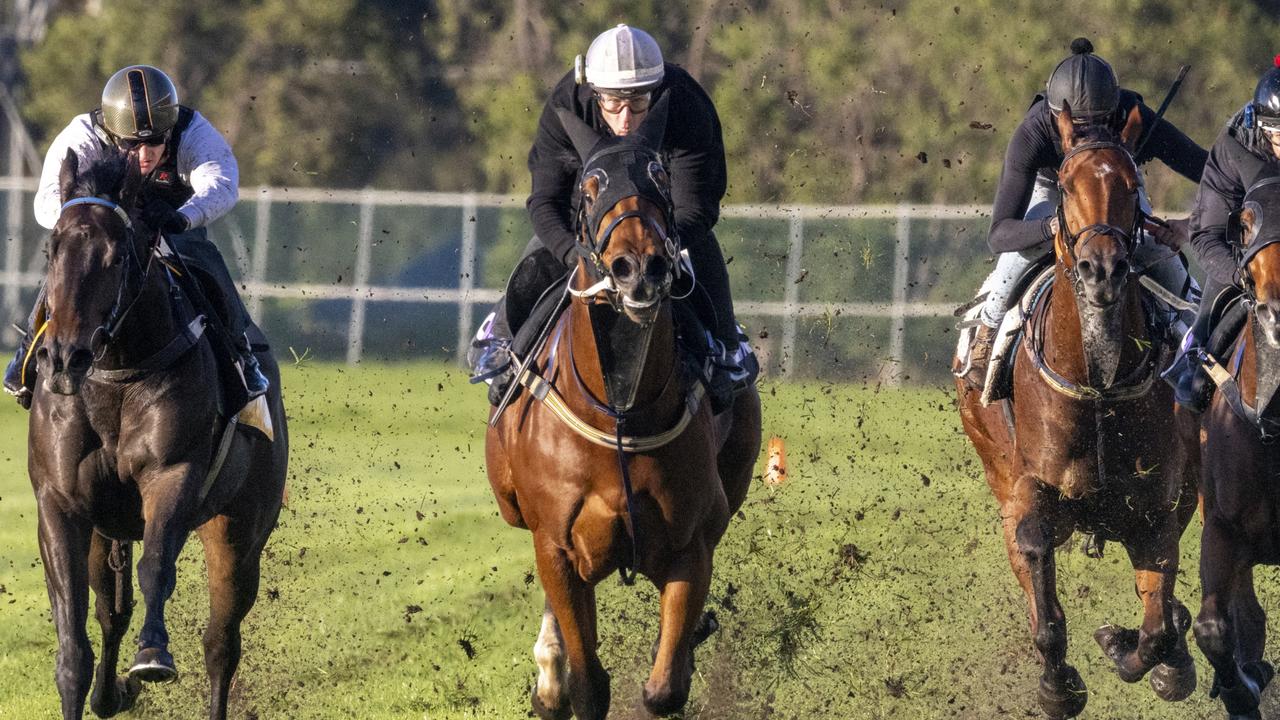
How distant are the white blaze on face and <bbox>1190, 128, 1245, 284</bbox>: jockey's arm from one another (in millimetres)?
2969

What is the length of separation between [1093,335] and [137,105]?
400cm

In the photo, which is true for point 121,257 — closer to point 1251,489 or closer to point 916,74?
point 1251,489

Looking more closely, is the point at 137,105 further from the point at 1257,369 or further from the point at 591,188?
the point at 1257,369

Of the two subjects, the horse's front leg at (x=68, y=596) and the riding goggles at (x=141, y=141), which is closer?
the horse's front leg at (x=68, y=596)

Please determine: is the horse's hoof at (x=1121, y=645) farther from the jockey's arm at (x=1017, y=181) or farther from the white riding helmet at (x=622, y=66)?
the white riding helmet at (x=622, y=66)

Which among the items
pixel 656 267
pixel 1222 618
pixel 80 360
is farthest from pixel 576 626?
pixel 1222 618

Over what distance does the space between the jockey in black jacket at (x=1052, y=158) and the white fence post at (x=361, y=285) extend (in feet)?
53.6

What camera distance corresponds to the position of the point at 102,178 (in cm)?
722

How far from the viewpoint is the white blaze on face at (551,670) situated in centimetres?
786

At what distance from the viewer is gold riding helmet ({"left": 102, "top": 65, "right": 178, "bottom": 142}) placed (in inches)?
316

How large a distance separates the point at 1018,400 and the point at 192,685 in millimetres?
4320

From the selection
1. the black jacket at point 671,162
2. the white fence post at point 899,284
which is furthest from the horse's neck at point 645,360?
the white fence post at point 899,284

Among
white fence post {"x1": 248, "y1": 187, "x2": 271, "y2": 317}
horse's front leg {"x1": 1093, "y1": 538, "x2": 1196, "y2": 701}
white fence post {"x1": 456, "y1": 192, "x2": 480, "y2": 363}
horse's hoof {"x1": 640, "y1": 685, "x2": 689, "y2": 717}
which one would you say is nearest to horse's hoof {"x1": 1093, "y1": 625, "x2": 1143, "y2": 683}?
horse's front leg {"x1": 1093, "y1": 538, "x2": 1196, "y2": 701}

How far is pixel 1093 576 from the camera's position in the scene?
1131 centimetres
